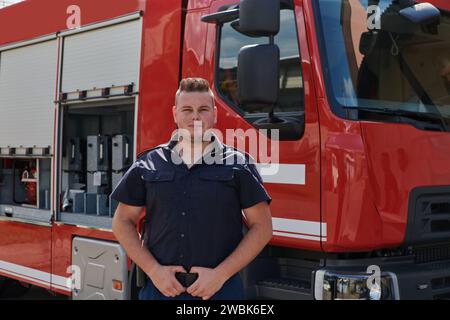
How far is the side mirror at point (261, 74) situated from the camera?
120 inches

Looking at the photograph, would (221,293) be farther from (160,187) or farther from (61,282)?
(61,282)

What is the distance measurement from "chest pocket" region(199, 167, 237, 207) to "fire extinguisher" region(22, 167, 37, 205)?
11.7 feet

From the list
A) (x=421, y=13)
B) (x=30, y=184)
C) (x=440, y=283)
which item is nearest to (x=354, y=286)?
(x=440, y=283)

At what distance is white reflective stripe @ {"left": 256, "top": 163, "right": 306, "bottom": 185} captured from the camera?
10.5 ft

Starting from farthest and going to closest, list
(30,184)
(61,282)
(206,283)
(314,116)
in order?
(30,184), (61,282), (314,116), (206,283)

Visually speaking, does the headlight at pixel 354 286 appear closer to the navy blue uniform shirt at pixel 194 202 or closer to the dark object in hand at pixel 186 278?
the navy blue uniform shirt at pixel 194 202

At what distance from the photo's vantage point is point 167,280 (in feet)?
7.46

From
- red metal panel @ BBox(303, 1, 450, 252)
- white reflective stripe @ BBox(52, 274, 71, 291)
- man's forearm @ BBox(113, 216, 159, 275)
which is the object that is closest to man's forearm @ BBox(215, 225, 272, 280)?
man's forearm @ BBox(113, 216, 159, 275)

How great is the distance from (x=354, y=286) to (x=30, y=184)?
147 inches

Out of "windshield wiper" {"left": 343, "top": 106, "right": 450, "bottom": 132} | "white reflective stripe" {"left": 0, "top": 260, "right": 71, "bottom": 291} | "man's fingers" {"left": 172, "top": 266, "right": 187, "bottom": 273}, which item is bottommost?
"white reflective stripe" {"left": 0, "top": 260, "right": 71, "bottom": 291}

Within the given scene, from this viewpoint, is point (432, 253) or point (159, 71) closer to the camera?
point (432, 253)

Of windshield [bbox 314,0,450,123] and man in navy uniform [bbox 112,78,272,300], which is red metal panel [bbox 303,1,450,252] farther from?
man in navy uniform [bbox 112,78,272,300]

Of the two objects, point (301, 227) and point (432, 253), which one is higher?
point (301, 227)

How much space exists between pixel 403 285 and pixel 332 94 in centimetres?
110
